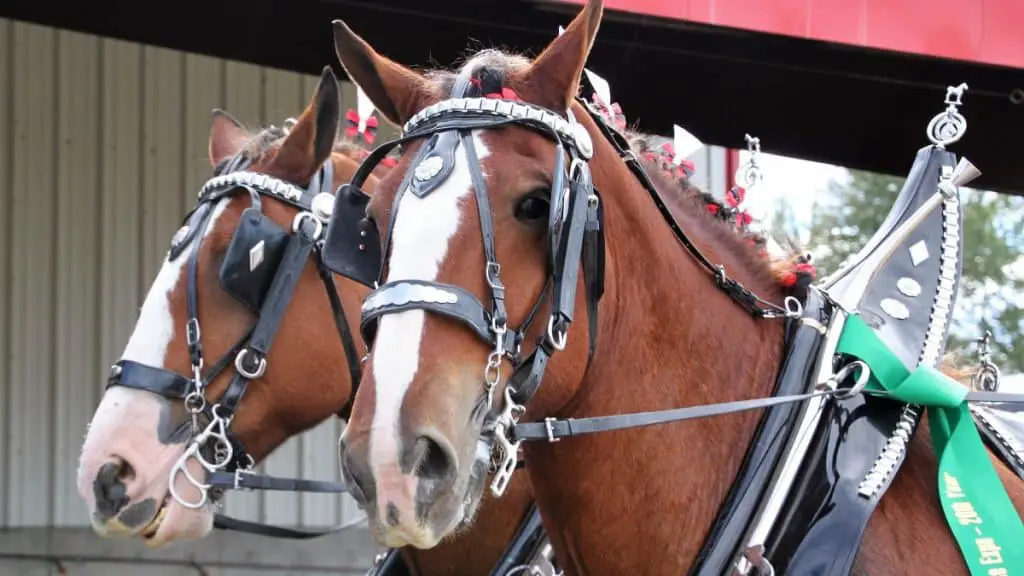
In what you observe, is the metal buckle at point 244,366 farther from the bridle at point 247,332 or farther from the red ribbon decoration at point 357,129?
the red ribbon decoration at point 357,129

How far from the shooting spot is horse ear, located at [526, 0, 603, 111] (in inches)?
74.8

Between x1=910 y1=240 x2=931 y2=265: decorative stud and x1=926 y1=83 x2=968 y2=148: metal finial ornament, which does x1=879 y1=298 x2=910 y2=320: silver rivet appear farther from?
x1=926 y1=83 x2=968 y2=148: metal finial ornament

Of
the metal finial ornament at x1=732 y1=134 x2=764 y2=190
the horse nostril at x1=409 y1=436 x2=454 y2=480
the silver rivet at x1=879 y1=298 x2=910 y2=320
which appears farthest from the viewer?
the metal finial ornament at x1=732 y1=134 x2=764 y2=190

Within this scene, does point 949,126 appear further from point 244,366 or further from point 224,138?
point 224,138

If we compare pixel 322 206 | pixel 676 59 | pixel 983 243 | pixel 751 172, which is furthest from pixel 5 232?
pixel 983 243

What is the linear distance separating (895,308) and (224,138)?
2163mm

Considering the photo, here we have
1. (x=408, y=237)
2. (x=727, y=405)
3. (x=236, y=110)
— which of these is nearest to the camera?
(x=408, y=237)

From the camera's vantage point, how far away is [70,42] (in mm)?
6375

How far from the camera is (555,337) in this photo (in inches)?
71.8

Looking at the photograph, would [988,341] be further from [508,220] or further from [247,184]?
[247,184]

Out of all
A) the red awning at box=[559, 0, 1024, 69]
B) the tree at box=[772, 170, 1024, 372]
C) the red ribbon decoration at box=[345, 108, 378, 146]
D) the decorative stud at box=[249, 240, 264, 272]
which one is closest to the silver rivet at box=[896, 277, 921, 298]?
the decorative stud at box=[249, 240, 264, 272]

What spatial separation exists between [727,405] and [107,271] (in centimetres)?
513

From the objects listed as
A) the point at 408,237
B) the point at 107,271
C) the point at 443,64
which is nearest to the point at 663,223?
the point at 408,237

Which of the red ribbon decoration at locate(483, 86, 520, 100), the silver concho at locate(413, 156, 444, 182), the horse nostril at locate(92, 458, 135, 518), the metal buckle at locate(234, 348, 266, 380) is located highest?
the red ribbon decoration at locate(483, 86, 520, 100)
